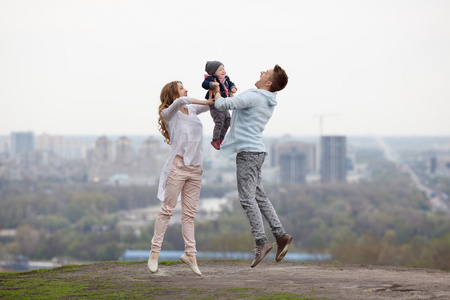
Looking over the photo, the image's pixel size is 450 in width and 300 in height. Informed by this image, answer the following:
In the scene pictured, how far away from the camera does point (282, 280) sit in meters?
8.23

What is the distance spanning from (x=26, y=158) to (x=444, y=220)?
8321 cm

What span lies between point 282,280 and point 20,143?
14351 centimetres

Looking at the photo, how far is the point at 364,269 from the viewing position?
9766 millimetres

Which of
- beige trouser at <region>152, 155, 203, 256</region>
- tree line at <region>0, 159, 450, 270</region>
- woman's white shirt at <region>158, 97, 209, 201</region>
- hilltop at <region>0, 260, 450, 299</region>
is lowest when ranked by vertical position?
tree line at <region>0, 159, 450, 270</region>

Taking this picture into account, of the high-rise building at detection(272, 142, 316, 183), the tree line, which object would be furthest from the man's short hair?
the high-rise building at detection(272, 142, 316, 183)

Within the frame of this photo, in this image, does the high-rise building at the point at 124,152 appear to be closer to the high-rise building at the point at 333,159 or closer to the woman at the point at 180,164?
the high-rise building at the point at 333,159

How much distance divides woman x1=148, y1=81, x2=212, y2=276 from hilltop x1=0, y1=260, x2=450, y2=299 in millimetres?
544

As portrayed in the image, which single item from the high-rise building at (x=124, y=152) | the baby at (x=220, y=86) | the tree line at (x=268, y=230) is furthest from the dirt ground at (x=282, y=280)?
the high-rise building at (x=124, y=152)

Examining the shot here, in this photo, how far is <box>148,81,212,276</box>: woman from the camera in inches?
302

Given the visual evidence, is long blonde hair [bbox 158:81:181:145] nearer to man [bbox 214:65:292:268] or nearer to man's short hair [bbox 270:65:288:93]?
man [bbox 214:65:292:268]

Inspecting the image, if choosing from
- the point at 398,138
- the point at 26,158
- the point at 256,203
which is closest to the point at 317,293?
the point at 256,203

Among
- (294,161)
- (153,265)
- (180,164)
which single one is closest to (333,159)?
(294,161)

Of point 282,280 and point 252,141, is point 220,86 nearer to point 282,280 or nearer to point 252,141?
point 252,141

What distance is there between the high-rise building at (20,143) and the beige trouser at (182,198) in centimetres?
13789
